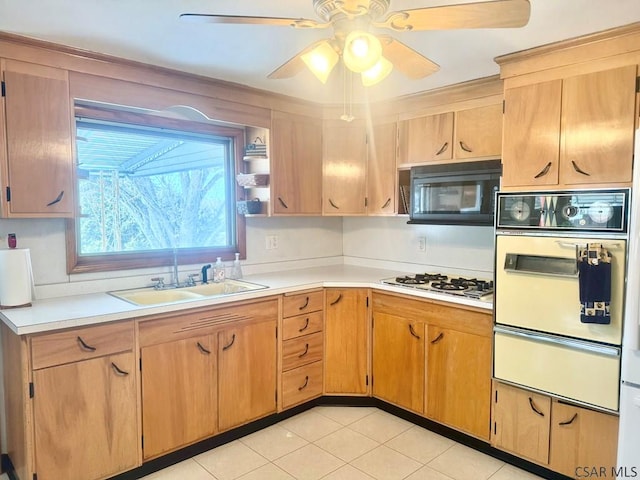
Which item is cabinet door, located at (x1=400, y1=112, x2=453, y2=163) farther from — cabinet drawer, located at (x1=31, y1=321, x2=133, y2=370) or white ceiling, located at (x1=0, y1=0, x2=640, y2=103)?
cabinet drawer, located at (x1=31, y1=321, x2=133, y2=370)

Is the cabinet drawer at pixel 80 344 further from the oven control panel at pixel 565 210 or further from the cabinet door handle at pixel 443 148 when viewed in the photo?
the cabinet door handle at pixel 443 148

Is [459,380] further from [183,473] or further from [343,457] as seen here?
[183,473]

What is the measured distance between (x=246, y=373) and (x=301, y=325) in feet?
1.62

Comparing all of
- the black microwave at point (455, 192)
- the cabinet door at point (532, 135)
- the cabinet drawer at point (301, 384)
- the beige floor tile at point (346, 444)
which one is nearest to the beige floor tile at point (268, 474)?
the beige floor tile at point (346, 444)

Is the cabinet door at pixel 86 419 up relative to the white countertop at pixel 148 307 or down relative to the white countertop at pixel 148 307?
down

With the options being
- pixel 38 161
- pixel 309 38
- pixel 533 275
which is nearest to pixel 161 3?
pixel 309 38

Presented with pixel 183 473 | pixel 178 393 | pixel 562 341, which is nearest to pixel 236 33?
pixel 178 393

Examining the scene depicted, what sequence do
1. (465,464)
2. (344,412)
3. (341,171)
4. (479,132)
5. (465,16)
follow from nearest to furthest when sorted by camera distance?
(465,16) < (465,464) < (479,132) < (344,412) < (341,171)

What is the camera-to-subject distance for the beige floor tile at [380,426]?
273 centimetres

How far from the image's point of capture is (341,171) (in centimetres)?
339

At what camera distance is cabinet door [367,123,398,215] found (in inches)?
126

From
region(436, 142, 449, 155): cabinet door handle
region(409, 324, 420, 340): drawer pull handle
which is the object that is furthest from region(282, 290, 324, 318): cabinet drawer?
region(436, 142, 449, 155): cabinet door handle

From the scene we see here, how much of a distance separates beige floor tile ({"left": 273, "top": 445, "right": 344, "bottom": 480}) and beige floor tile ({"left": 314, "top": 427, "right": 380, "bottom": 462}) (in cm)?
5

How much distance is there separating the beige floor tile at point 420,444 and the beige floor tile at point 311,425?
1.32 feet
